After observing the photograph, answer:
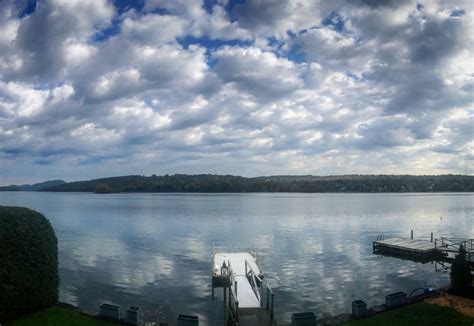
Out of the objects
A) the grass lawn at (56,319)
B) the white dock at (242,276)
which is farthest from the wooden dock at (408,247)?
the grass lawn at (56,319)

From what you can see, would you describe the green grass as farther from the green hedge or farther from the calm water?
the green hedge

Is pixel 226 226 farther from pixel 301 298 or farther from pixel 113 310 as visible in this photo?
pixel 113 310

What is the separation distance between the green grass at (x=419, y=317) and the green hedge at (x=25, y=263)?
13.8m

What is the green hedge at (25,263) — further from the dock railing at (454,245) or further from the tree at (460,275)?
the dock railing at (454,245)

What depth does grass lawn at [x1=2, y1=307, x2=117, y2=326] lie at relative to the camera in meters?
16.2

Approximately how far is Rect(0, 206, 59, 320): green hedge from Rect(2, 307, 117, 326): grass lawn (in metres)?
0.38

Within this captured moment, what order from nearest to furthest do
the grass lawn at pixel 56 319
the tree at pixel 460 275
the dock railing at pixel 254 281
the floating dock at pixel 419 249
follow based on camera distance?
the grass lawn at pixel 56 319 < the tree at pixel 460 275 < the dock railing at pixel 254 281 < the floating dock at pixel 419 249

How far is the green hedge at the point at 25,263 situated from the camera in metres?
16.0

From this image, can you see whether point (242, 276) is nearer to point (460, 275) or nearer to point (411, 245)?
point (460, 275)

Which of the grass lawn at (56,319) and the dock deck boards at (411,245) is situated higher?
the grass lawn at (56,319)

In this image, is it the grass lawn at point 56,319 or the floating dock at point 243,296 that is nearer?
the grass lawn at point 56,319

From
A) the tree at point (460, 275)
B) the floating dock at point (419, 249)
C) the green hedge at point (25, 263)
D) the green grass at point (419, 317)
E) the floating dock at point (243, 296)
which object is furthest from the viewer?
the floating dock at point (419, 249)

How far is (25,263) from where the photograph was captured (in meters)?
16.8

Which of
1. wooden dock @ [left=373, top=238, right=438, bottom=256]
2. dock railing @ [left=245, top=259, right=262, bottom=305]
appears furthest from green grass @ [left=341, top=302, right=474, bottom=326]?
wooden dock @ [left=373, top=238, right=438, bottom=256]
